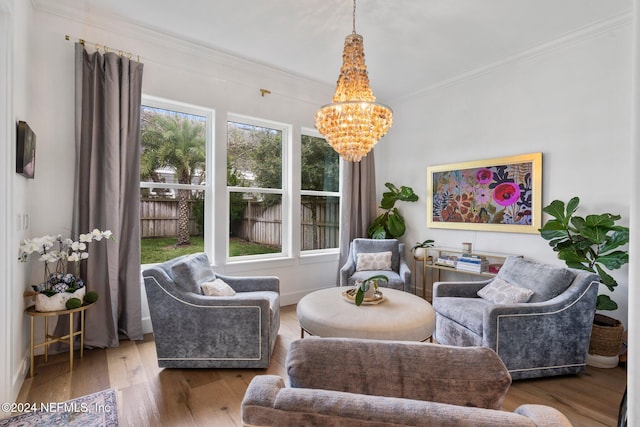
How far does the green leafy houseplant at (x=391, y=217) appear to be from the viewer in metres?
4.51

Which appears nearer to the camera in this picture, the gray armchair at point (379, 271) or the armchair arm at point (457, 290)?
the armchair arm at point (457, 290)

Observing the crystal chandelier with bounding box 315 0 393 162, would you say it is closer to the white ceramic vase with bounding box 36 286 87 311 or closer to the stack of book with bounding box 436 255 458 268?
Result: the stack of book with bounding box 436 255 458 268

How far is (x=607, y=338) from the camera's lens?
254 centimetres

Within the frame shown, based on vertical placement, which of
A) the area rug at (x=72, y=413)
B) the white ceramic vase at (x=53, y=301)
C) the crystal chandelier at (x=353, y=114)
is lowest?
the area rug at (x=72, y=413)

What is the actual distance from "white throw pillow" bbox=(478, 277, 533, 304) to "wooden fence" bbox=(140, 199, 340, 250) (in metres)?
2.32

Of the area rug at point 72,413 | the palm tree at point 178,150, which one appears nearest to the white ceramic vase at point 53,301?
the area rug at point 72,413

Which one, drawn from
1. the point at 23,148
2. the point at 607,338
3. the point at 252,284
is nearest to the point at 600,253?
the point at 607,338

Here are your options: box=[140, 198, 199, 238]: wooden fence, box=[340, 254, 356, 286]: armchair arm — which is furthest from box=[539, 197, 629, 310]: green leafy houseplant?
box=[140, 198, 199, 238]: wooden fence

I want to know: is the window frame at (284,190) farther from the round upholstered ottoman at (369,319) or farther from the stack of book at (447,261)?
the stack of book at (447,261)

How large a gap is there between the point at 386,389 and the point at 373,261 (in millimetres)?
3281

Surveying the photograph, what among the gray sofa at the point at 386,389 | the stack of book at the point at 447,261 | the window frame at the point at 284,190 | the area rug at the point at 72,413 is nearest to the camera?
the gray sofa at the point at 386,389

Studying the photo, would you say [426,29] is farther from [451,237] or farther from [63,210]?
[63,210]

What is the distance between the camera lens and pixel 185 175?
3.52 m

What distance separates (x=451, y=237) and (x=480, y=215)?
497 millimetres
